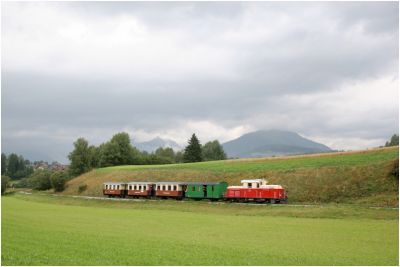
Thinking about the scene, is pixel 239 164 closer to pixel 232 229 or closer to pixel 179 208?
pixel 179 208

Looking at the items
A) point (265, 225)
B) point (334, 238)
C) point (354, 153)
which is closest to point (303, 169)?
point (354, 153)

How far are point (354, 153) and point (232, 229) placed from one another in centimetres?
3518

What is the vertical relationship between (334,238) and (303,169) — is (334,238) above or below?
below

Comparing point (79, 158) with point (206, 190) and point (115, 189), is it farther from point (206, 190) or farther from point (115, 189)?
point (206, 190)

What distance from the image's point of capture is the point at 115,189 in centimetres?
6694

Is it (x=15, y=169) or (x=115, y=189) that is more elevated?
(x=15, y=169)

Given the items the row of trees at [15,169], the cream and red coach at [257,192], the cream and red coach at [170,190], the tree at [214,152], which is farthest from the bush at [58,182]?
the row of trees at [15,169]

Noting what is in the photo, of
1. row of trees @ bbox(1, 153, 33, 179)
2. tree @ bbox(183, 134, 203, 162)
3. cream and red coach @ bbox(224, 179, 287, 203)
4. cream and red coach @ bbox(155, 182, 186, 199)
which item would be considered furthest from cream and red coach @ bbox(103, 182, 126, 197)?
row of trees @ bbox(1, 153, 33, 179)

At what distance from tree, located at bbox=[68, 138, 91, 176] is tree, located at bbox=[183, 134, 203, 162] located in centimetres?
2678

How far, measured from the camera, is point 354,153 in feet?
192

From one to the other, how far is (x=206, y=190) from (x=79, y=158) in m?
66.1

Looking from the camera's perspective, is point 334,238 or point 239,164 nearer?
point 334,238

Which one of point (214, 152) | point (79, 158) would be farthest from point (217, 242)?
point (214, 152)

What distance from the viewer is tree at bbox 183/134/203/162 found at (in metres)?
105
